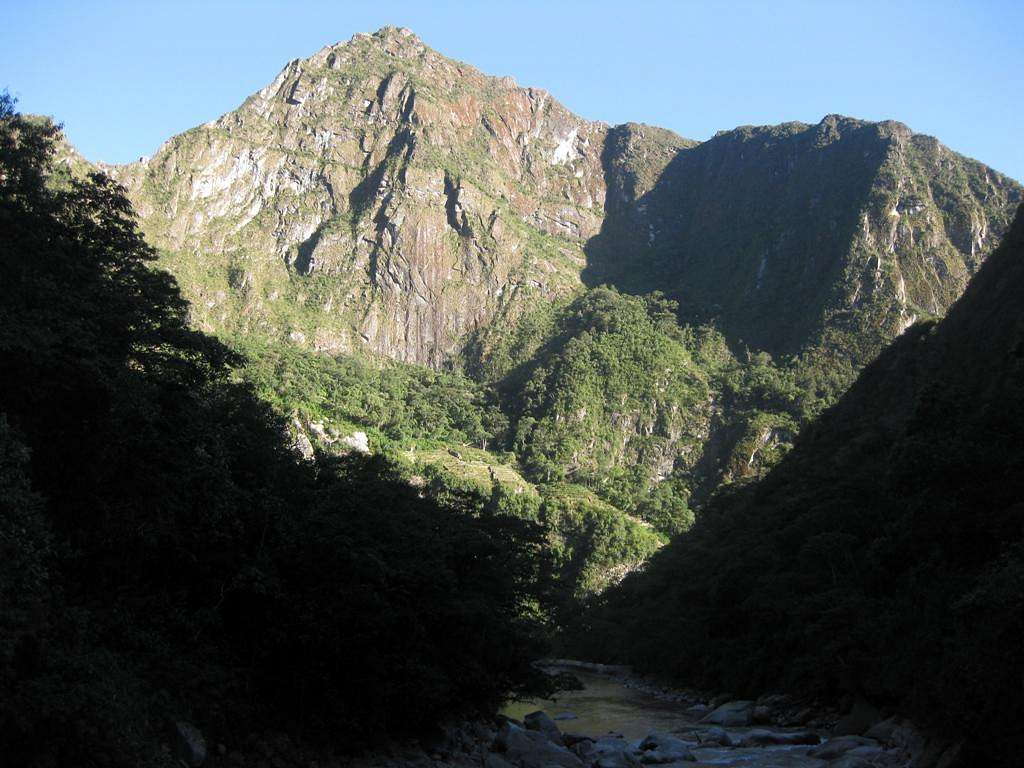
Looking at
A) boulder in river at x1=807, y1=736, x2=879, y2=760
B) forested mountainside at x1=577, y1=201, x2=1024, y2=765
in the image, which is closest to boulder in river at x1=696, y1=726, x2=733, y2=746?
boulder in river at x1=807, y1=736, x2=879, y2=760

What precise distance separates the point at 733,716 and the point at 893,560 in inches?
371

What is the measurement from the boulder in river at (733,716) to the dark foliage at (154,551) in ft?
45.5

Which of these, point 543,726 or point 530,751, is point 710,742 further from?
point 530,751

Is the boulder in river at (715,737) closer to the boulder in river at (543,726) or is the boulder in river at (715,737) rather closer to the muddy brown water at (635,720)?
the muddy brown water at (635,720)

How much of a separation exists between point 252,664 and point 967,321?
165ft

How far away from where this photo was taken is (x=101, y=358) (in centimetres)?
1568

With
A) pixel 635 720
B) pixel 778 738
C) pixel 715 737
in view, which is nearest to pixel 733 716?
pixel 715 737

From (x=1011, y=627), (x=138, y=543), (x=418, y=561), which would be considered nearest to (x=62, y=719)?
(x=138, y=543)

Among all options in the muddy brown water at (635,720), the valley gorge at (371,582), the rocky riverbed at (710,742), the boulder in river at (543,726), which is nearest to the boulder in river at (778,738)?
the rocky riverbed at (710,742)

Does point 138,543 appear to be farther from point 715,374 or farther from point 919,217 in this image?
point 919,217

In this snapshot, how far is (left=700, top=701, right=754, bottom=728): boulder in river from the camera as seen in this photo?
34375 mm

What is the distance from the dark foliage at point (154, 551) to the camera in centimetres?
1227

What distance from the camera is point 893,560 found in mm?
32281

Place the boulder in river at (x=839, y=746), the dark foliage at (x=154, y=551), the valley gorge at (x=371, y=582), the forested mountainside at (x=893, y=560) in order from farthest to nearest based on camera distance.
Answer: the boulder in river at (x=839, y=746), the forested mountainside at (x=893, y=560), the valley gorge at (x=371, y=582), the dark foliage at (x=154, y=551)
